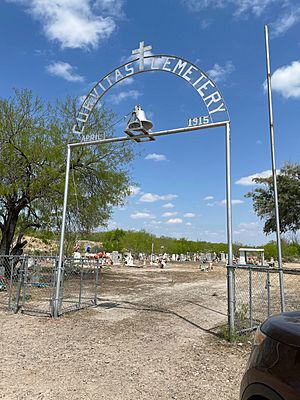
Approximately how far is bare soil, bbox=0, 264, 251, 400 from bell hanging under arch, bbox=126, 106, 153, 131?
4.48 m

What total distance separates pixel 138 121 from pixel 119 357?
5040 mm

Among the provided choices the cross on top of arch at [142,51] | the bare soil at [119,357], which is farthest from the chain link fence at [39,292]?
the cross on top of arch at [142,51]

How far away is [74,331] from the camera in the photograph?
667cm

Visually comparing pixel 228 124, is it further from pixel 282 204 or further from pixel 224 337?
pixel 282 204

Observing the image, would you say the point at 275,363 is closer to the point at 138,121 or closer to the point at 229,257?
the point at 229,257

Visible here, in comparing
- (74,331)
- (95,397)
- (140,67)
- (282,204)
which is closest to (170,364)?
(95,397)

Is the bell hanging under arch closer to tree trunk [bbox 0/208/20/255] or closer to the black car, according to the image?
the black car

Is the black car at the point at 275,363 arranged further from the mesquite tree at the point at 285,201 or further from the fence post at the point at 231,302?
the mesquite tree at the point at 285,201

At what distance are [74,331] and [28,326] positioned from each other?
1.08 metres

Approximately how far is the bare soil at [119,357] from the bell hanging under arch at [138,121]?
4.48m

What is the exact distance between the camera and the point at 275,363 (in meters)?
2.02

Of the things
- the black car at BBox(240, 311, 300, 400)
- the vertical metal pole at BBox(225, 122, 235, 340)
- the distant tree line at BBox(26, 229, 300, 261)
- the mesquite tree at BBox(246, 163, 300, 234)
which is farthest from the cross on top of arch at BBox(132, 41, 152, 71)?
the distant tree line at BBox(26, 229, 300, 261)

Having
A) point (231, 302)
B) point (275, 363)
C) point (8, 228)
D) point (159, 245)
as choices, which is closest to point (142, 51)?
point (231, 302)

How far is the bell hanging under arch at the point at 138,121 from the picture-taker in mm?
7840
